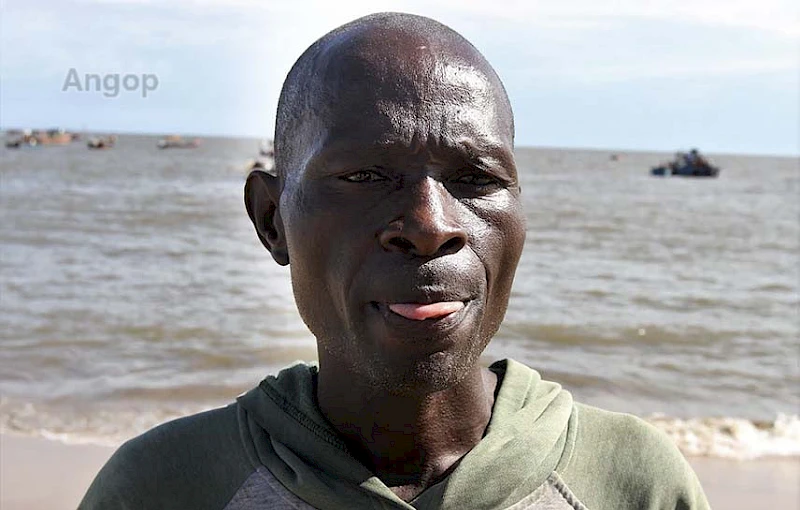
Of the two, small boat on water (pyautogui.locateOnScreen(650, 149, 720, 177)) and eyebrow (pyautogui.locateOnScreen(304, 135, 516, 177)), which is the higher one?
eyebrow (pyautogui.locateOnScreen(304, 135, 516, 177))

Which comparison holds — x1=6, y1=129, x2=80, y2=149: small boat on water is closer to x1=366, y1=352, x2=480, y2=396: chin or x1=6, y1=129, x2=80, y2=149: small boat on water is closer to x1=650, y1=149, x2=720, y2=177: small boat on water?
x1=650, y1=149, x2=720, y2=177: small boat on water

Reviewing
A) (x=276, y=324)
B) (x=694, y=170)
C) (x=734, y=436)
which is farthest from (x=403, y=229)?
(x=694, y=170)

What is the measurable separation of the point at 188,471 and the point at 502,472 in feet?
1.60

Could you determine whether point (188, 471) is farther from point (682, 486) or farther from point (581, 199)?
point (581, 199)

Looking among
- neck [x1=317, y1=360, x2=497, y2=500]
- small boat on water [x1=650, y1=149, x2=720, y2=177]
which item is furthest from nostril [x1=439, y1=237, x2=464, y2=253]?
small boat on water [x1=650, y1=149, x2=720, y2=177]

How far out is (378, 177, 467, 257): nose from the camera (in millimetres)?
1383

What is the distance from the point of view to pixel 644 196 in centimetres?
3581

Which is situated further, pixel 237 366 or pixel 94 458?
pixel 237 366

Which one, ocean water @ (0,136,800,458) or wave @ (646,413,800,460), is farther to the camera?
ocean water @ (0,136,800,458)

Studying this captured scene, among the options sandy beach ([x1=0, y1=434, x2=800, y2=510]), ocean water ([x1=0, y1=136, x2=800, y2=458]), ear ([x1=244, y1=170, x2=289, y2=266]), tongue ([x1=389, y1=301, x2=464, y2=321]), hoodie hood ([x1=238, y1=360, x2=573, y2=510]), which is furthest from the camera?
ocean water ([x1=0, y1=136, x2=800, y2=458])

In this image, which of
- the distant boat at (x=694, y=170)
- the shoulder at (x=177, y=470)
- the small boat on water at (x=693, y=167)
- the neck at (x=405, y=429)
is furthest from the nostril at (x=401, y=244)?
the distant boat at (x=694, y=170)

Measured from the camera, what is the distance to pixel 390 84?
146 centimetres

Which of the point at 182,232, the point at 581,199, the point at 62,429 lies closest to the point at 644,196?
the point at 581,199

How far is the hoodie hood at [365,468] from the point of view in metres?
1.49
